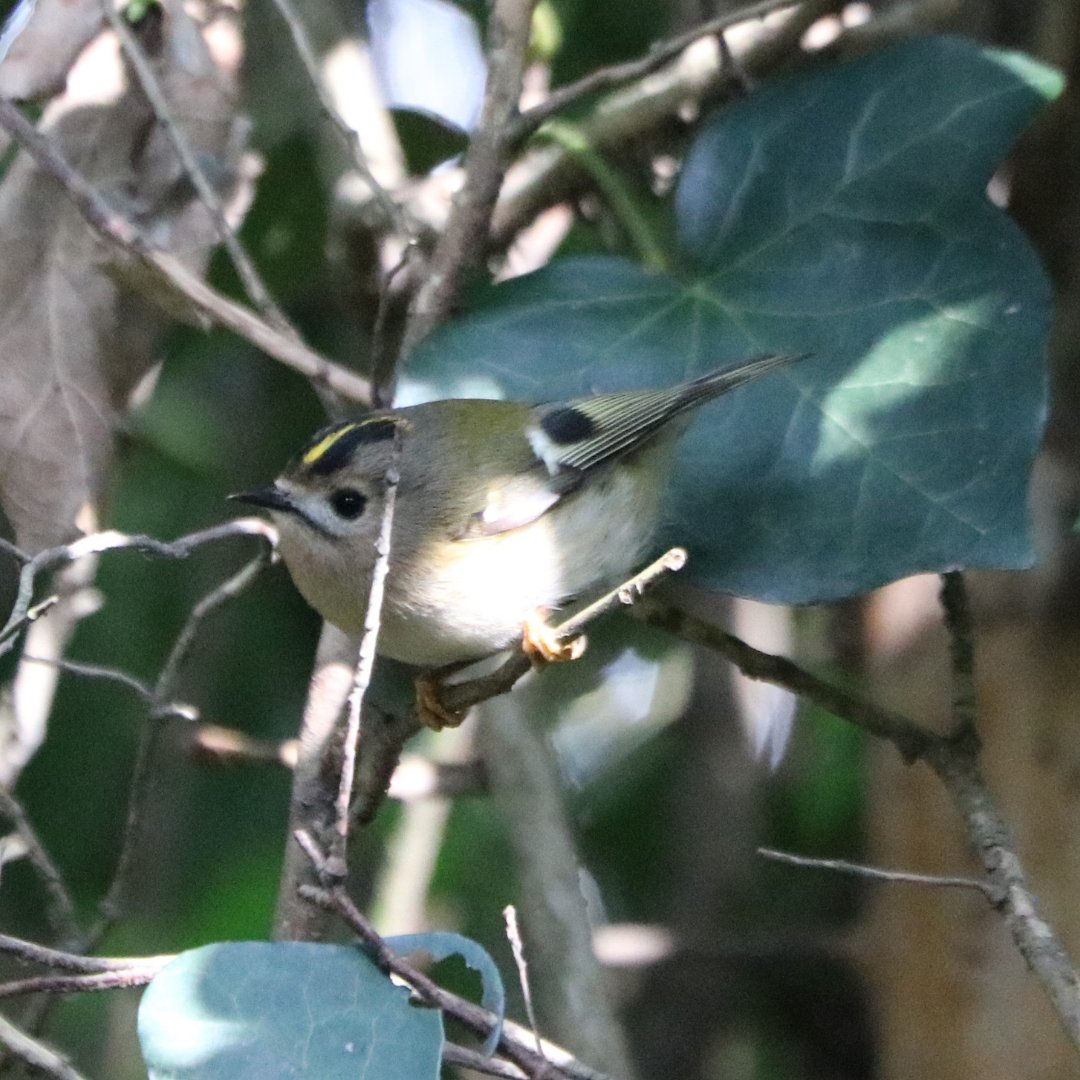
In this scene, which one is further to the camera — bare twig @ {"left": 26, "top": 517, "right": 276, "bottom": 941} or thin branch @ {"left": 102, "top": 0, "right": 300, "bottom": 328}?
thin branch @ {"left": 102, "top": 0, "right": 300, "bottom": 328}

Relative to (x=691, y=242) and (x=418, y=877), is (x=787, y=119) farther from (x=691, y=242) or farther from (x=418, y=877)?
(x=418, y=877)

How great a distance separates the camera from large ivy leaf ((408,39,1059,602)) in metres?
1.52

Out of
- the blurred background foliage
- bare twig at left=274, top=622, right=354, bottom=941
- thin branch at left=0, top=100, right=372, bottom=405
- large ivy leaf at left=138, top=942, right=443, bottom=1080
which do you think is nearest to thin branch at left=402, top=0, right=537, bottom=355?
thin branch at left=0, top=100, right=372, bottom=405

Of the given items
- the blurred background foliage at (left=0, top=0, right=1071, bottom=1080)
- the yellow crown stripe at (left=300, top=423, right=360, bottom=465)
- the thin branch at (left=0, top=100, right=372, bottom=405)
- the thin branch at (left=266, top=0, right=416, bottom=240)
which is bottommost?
the blurred background foliage at (left=0, top=0, right=1071, bottom=1080)

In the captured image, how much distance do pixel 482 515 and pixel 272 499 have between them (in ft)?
0.81

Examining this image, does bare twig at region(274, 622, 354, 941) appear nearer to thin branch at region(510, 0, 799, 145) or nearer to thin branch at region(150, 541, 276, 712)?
thin branch at region(150, 541, 276, 712)

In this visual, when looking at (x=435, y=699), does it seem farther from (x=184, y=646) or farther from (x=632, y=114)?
(x=632, y=114)

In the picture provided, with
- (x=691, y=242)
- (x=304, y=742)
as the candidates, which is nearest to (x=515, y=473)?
(x=691, y=242)

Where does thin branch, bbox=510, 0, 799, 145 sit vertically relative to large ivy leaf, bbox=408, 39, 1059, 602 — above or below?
above

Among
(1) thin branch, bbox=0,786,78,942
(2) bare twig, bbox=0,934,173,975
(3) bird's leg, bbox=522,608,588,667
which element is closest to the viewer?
(2) bare twig, bbox=0,934,173,975

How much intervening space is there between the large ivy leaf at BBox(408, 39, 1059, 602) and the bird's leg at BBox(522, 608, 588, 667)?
0.52 feet

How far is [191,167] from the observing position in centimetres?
172

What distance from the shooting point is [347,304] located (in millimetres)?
2219

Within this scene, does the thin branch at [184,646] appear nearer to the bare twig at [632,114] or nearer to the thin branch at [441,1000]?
the thin branch at [441,1000]
